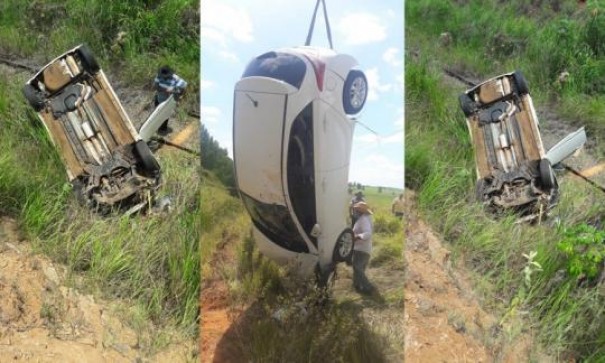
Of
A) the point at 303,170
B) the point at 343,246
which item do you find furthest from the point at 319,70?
the point at 343,246

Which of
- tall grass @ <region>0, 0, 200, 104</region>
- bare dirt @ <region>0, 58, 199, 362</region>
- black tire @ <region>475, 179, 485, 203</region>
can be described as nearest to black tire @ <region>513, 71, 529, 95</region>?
black tire @ <region>475, 179, 485, 203</region>

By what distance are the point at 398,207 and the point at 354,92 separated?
28.6 inches

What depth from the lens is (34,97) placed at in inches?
155

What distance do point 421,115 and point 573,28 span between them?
1.72m

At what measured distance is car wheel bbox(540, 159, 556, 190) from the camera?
4.28m

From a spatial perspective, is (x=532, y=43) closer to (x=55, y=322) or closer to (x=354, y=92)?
(x=354, y=92)

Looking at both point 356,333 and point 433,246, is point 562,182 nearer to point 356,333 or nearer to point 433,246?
point 433,246

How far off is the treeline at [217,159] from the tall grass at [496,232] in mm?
1643

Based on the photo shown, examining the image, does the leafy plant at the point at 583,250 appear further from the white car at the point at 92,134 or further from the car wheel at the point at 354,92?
the white car at the point at 92,134

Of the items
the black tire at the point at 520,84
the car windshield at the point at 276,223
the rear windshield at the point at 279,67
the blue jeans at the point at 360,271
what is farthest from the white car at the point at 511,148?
the rear windshield at the point at 279,67

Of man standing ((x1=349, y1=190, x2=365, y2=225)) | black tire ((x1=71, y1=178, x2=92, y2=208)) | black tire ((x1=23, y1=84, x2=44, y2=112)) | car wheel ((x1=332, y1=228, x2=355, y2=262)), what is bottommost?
car wheel ((x1=332, y1=228, x2=355, y2=262))

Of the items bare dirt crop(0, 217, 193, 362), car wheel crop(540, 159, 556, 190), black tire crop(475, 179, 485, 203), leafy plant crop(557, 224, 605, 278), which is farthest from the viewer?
black tire crop(475, 179, 485, 203)

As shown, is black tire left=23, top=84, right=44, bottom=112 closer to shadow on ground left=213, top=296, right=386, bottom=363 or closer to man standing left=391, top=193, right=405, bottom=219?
shadow on ground left=213, top=296, right=386, bottom=363

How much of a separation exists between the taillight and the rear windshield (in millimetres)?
56
